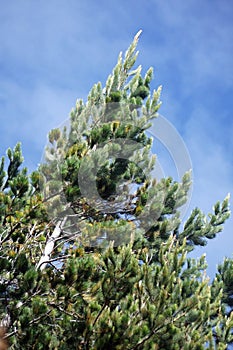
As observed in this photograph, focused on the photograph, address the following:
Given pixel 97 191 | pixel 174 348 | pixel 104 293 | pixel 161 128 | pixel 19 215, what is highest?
pixel 161 128

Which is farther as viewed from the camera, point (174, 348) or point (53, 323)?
point (53, 323)

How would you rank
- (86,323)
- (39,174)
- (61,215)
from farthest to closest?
(61,215) → (39,174) → (86,323)

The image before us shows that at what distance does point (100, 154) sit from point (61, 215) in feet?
5.17

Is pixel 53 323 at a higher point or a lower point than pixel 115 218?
lower

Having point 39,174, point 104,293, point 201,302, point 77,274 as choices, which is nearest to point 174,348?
point 201,302

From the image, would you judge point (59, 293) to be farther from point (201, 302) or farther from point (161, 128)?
point (161, 128)

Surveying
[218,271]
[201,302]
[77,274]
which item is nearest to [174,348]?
[201,302]

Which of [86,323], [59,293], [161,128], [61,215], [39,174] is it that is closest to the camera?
[86,323]

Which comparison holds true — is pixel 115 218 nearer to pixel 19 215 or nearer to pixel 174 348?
pixel 19 215

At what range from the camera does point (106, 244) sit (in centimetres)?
879

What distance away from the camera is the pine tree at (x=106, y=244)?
6508 millimetres

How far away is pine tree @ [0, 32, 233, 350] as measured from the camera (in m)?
6.51

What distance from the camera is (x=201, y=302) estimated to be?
23.1 feet

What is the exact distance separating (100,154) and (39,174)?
1221 mm
